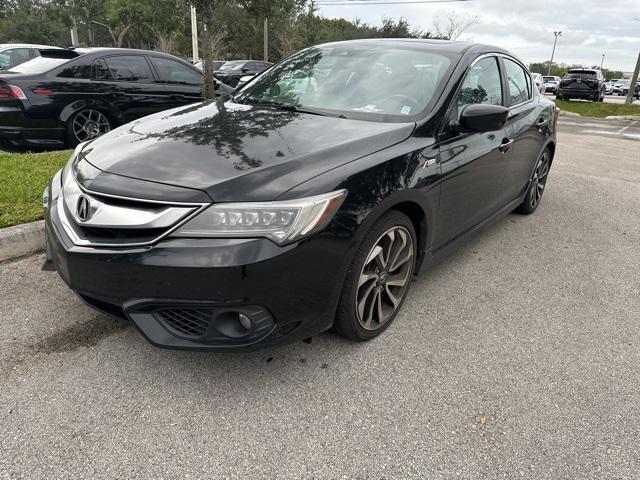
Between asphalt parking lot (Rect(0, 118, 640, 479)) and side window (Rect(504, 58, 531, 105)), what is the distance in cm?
169

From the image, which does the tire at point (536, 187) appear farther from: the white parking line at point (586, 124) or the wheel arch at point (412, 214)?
the white parking line at point (586, 124)

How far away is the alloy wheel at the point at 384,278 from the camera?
8.35ft

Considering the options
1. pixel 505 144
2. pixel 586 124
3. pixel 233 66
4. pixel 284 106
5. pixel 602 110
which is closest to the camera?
pixel 284 106

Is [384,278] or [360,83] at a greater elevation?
[360,83]

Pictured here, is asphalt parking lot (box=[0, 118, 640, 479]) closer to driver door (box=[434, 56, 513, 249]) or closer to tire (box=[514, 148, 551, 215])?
driver door (box=[434, 56, 513, 249])

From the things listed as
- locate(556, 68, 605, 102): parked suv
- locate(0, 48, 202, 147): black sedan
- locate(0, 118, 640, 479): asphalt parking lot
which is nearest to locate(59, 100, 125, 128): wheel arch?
locate(0, 48, 202, 147): black sedan

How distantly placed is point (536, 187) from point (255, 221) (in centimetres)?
402

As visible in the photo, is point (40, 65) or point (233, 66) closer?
point (40, 65)

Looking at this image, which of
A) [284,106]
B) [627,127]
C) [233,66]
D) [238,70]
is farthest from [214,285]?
[233,66]

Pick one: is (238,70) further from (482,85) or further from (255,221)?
(255,221)

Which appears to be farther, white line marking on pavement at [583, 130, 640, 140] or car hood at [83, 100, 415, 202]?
white line marking on pavement at [583, 130, 640, 140]

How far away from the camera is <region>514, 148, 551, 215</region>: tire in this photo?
483 centimetres

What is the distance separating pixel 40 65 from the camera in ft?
20.2

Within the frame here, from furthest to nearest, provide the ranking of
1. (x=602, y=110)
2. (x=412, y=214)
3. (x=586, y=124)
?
1. (x=602, y=110)
2. (x=586, y=124)
3. (x=412, y=214)
